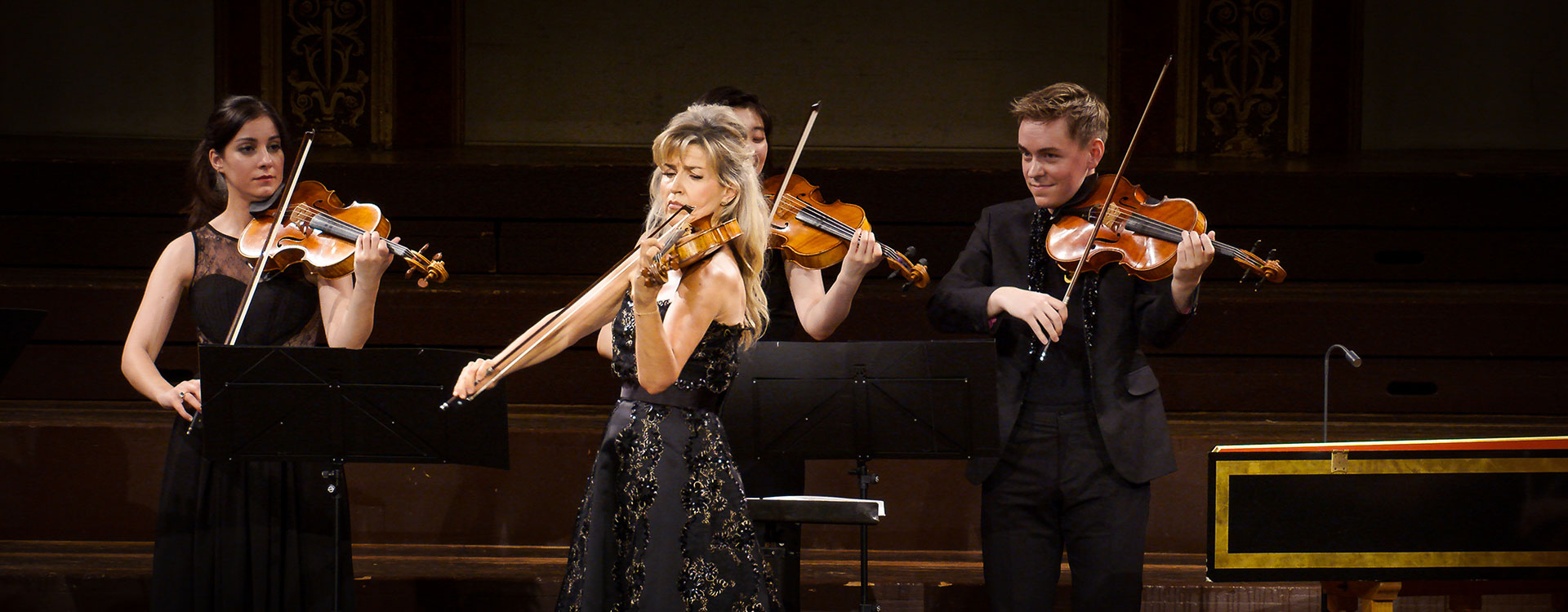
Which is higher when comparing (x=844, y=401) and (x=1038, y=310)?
(x=1038, y=310)

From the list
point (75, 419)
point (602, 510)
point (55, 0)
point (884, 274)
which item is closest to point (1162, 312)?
point (602, 510)

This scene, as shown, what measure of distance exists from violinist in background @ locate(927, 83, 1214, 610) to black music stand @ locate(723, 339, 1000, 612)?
0.11 metres

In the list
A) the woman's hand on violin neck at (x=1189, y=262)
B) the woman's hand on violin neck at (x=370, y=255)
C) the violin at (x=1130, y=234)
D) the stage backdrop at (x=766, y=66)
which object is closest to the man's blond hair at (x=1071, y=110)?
the violin at (x=1130, y=234)

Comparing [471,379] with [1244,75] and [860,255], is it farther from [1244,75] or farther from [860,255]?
[1244,75]

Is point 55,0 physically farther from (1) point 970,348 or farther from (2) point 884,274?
(1) point 970,348

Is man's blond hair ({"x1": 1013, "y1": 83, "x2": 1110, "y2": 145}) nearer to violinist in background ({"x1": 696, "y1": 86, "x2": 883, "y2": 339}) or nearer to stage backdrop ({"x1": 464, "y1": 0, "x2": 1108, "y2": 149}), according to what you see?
violinist in background ({"x1": 696, "y1": 86, "x2": 883, "y2": 339})

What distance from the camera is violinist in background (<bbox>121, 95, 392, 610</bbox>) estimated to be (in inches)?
116

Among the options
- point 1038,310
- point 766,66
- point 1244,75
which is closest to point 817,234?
point 1038,310

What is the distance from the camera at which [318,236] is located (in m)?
2.91

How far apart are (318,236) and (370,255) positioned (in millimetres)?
175

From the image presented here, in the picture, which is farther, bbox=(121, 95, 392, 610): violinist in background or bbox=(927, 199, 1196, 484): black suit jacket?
bbox=(121, 95, 392, 610): violinist in background

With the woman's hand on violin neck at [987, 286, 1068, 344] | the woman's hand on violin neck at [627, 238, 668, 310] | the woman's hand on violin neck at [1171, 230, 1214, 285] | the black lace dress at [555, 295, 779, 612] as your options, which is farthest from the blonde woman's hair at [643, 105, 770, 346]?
the woman's hand on violin neck at [1171, 230, 1214, 285]

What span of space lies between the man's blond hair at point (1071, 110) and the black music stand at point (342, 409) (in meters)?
1.16

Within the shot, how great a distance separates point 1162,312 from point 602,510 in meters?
1.13
